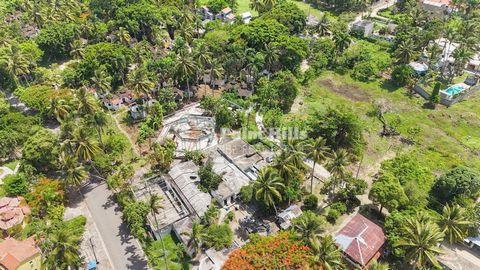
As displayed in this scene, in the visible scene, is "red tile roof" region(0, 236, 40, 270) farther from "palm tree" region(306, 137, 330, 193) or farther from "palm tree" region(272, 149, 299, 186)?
"palm tree" region(306, 137, 330, 193)

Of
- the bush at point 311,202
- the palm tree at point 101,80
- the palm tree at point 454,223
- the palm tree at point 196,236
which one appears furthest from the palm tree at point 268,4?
the palm tree at point 454,223

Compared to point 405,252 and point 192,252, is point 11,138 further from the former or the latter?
point 405,252

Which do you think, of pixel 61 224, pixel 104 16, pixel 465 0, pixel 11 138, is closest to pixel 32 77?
pixel 11 138

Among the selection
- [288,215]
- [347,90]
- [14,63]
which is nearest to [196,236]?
[288,215]

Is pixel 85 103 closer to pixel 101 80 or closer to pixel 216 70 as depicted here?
pixel 101 80

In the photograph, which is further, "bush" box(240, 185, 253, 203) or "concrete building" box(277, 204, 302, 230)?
"bush" box(240, 185, 253, 203)

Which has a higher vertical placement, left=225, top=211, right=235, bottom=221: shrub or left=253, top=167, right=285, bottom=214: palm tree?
left=253, top=167, right=285, bottom=214: palm tree

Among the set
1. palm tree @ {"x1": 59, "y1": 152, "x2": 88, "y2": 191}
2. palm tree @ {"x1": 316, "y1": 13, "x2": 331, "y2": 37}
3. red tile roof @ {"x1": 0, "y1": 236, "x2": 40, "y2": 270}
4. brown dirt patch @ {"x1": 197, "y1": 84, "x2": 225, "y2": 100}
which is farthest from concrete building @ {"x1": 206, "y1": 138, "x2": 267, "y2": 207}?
palm tree @ {"x1": 316, "y1": 13, "x2": 331, "y2": 37}
